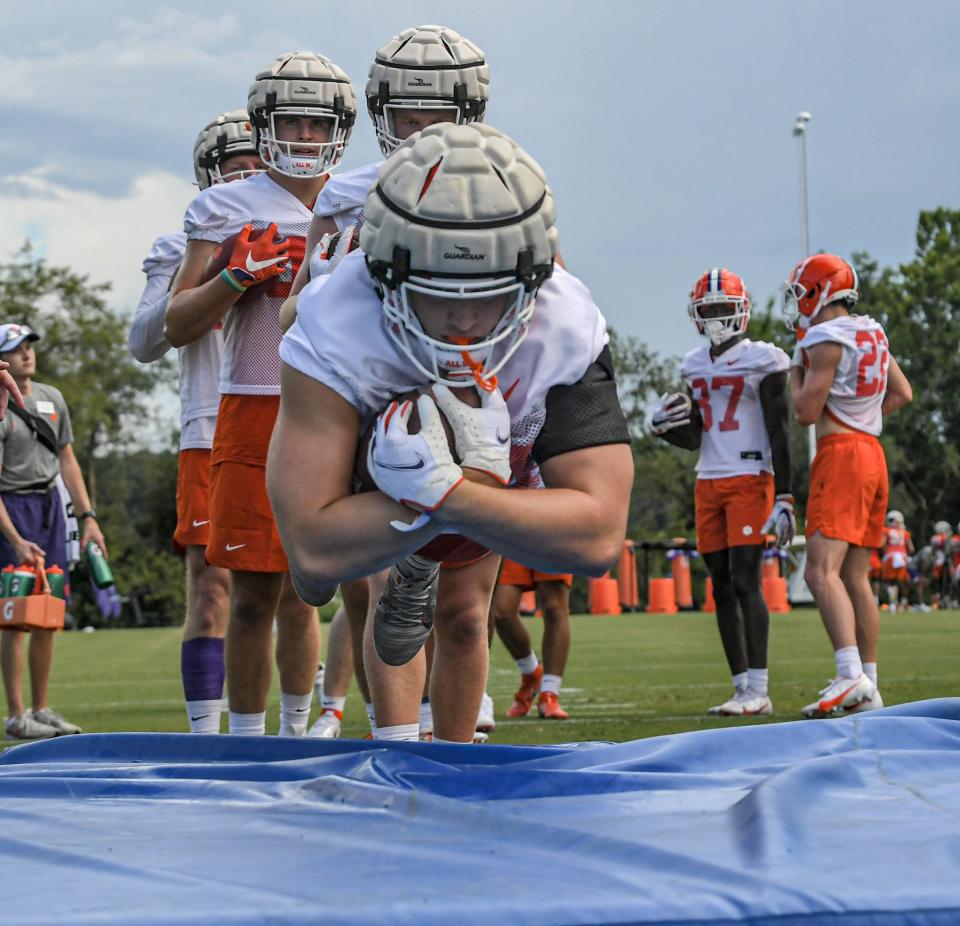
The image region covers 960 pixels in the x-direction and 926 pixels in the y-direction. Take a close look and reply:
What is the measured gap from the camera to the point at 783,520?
21.9 feet

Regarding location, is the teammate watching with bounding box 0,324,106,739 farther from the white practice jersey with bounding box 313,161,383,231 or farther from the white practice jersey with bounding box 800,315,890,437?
the white practice jersey with bounding box 800,315,890,437

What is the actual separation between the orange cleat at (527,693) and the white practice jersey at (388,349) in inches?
167

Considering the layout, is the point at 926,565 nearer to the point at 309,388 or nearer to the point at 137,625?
the point at 137,625

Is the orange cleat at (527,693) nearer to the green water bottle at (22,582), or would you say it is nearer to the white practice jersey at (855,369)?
the white practice jersey at (855,369)

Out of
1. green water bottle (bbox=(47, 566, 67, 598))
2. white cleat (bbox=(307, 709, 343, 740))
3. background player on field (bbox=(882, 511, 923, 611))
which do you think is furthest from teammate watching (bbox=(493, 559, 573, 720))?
background player on field (bbox=(882, 511, 923, 611))

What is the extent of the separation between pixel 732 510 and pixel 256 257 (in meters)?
3.28

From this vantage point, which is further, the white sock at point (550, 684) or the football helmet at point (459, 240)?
the white sock at point (550, 684)

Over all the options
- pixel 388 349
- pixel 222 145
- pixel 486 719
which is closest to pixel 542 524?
pixel 388 349

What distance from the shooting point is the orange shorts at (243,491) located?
4379 millimetres

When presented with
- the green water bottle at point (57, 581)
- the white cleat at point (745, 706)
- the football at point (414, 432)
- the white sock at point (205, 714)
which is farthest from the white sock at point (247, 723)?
the white cleat at point (745, 706)

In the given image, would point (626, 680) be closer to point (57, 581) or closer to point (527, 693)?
point (527, 693)

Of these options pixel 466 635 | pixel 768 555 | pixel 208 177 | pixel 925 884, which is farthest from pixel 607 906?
pixel 768 555

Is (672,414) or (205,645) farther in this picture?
(672,414)

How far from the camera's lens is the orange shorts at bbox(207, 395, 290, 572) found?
4.38m
